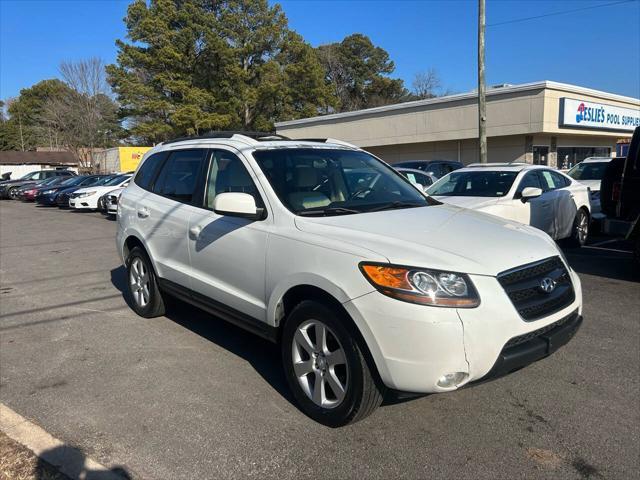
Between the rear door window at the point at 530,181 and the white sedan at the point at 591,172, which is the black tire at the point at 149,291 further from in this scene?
the white sedan at the point at 591,172

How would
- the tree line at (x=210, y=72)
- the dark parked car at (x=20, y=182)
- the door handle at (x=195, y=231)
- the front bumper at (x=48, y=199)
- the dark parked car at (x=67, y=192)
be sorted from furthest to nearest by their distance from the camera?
the tree line at (x=210, y=72) < the dark parked car at (x=20, y=182) < the front bumper at (x=48, y=199) < the dark parked car at (x=67, y=192) < the door handle at (x=195, y=231)

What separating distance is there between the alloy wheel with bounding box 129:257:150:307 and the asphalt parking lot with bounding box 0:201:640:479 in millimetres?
247

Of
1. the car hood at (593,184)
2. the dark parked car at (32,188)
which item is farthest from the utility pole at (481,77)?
the dark parked car at (32,188)

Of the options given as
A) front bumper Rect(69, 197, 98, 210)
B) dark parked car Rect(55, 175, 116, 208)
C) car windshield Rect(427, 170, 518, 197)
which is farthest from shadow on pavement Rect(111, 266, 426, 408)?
dark parked car Rect(55, 175, 116, 208)

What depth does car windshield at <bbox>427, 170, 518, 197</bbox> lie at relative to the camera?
8.75m

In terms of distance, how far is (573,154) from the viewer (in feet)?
89.0

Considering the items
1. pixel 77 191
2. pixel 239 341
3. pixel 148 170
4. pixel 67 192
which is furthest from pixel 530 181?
pixel 67 192

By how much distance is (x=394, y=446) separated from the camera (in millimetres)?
3125

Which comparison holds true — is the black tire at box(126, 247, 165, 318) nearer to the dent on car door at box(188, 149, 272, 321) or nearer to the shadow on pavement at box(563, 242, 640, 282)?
the dent on car door at box(188, 149, 272, 321)

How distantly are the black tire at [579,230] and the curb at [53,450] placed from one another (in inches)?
353

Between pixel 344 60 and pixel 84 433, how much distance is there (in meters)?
61.0

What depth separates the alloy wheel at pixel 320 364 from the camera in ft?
10.6

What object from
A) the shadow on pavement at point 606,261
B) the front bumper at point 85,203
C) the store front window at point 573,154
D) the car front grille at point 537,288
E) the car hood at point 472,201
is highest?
the store front window at point 573,154

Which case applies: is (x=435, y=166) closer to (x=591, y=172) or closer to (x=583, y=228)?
(x=591, y=172)
